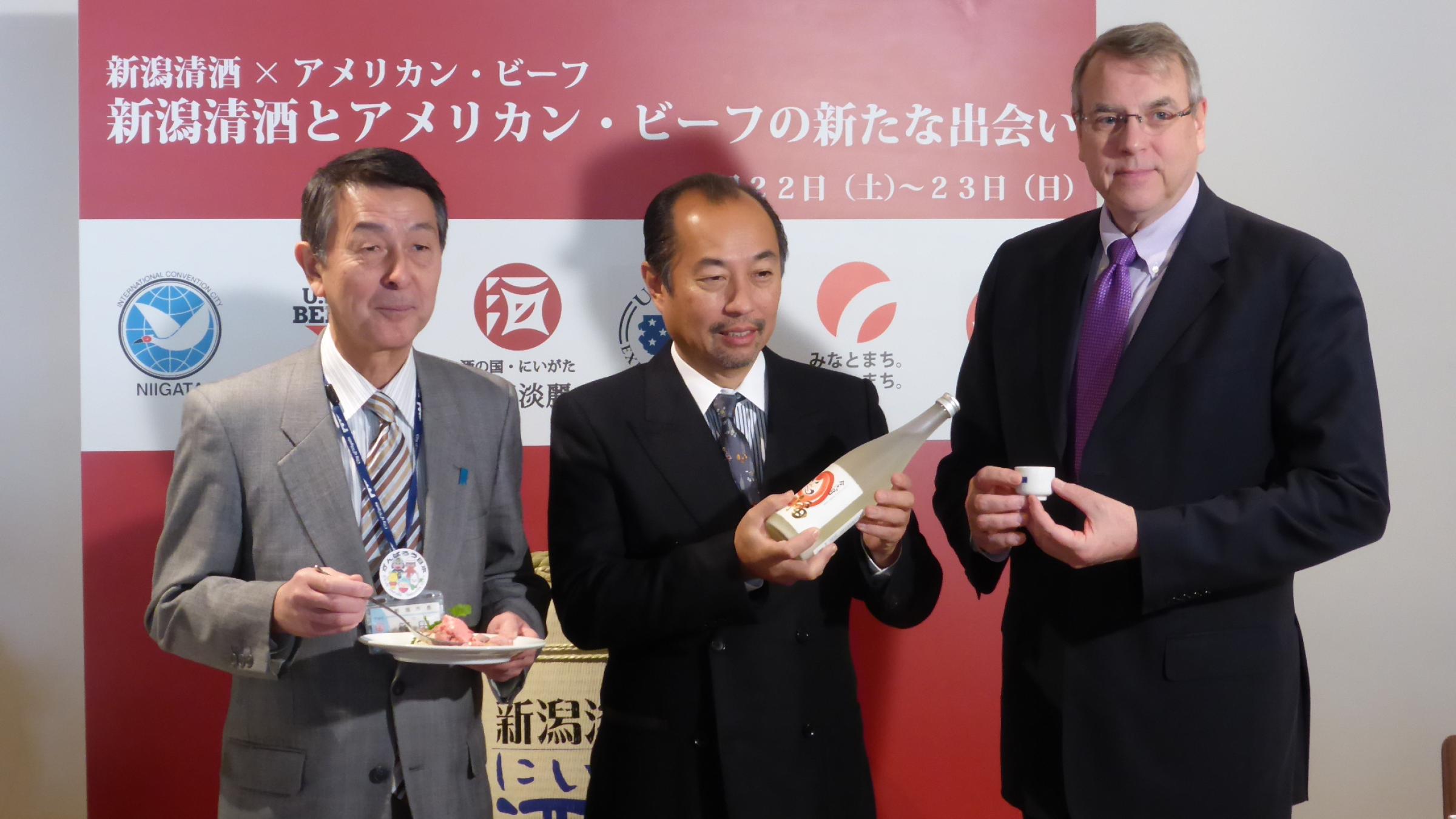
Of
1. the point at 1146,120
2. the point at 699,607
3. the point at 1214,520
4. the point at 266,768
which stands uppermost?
the point at 1146,120

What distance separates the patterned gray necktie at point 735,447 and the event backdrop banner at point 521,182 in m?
1.02

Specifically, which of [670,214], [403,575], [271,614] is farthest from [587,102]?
[271,614]

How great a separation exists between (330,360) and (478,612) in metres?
0.56

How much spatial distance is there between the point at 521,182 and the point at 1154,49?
5.77ft

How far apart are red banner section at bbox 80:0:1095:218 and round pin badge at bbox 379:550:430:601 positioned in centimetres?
144

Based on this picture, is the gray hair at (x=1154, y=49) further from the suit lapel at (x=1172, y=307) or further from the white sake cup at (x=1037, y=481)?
the white sake cup at (x=1037, y=481)

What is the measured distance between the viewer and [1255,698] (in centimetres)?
196

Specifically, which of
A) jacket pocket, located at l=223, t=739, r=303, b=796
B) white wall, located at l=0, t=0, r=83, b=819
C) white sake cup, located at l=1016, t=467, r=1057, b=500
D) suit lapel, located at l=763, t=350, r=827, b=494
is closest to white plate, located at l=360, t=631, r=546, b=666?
jacket pocket, located at l=223, t=739, r=303, b=796

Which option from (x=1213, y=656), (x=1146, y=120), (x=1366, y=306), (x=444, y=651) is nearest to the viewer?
(x=444, y=651)

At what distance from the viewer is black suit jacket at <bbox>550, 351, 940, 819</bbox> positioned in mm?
2020

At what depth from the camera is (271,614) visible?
1.91 metres

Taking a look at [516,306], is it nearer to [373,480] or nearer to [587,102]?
[587,102]

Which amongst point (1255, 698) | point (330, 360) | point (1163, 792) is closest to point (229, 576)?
point (330, 360)

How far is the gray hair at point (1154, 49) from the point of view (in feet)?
6.75
